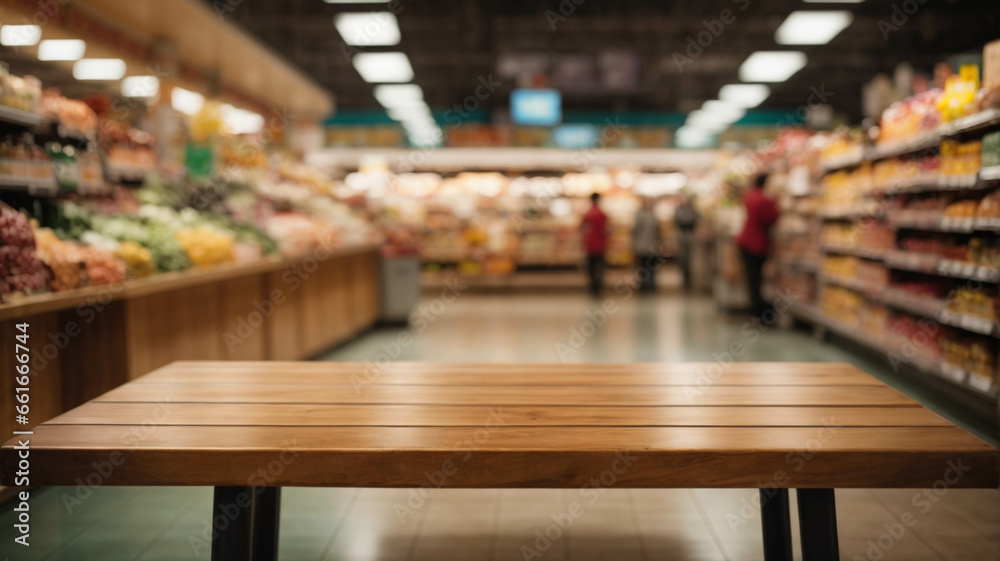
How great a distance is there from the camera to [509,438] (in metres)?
1.62

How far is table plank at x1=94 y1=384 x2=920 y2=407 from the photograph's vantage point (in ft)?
6.36

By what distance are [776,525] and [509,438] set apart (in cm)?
122

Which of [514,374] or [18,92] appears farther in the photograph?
[18,92]

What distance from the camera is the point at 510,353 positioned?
6.94 metres

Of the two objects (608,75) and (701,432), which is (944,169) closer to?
(701,432)

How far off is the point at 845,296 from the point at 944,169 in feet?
7.37

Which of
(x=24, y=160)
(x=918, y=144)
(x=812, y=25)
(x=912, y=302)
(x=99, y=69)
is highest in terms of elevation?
(x=812, y=25)

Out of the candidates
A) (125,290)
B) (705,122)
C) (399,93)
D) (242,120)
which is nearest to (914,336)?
(125,290)

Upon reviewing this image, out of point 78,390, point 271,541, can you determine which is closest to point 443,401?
point 271,541

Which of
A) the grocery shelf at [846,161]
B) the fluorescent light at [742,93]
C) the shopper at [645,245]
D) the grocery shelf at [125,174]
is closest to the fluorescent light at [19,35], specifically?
the grocery shelf at [125,174]

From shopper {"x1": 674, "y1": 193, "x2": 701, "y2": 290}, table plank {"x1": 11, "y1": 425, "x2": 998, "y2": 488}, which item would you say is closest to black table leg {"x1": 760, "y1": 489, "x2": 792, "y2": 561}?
table plank {"x1": 11, "y1": 425, "x2": 998, "y2": 488}

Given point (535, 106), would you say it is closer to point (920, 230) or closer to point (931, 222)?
point (920, 230)

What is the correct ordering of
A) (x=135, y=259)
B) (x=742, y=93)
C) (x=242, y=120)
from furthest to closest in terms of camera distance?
(x=742, y=93), (x=242, y=120), (x=135, y=259)

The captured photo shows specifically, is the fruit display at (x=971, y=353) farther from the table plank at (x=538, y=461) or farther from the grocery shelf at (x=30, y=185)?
the grocery shelf at (x=30, y=185)
